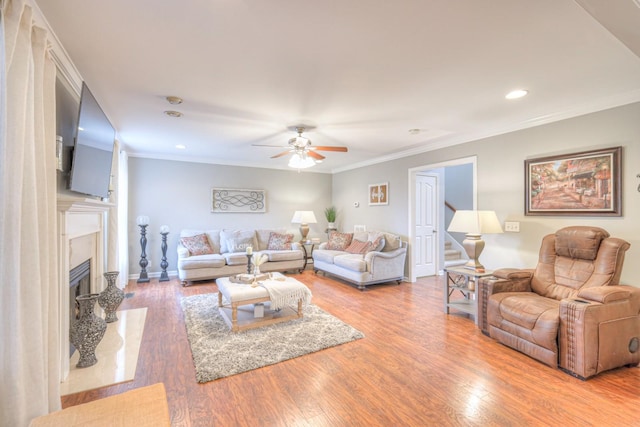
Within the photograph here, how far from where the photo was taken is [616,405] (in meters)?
1.93

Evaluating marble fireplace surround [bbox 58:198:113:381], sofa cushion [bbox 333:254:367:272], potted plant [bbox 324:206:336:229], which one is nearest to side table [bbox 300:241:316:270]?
potted plant [bbox 324:206:336:229]

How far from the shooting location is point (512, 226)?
12.2ft

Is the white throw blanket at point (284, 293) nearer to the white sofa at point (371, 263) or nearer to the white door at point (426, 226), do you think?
the white sofa at point (371, 263)

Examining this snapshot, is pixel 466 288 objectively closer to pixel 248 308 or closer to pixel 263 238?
pixel 248 308

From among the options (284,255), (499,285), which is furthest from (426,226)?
(284,255)

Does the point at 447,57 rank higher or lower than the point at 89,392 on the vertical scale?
higher

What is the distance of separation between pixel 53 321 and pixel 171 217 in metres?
4.41

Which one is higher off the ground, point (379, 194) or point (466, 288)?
point (379, 194)

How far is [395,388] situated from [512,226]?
8.89ft

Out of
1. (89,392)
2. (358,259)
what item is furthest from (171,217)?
(89,392)

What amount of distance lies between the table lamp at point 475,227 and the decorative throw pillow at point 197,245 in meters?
4.29

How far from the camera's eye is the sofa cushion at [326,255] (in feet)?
18.2

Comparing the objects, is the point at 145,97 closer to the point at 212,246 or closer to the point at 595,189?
the point at 212,246

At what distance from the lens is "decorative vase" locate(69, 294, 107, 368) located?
237 centimetres
